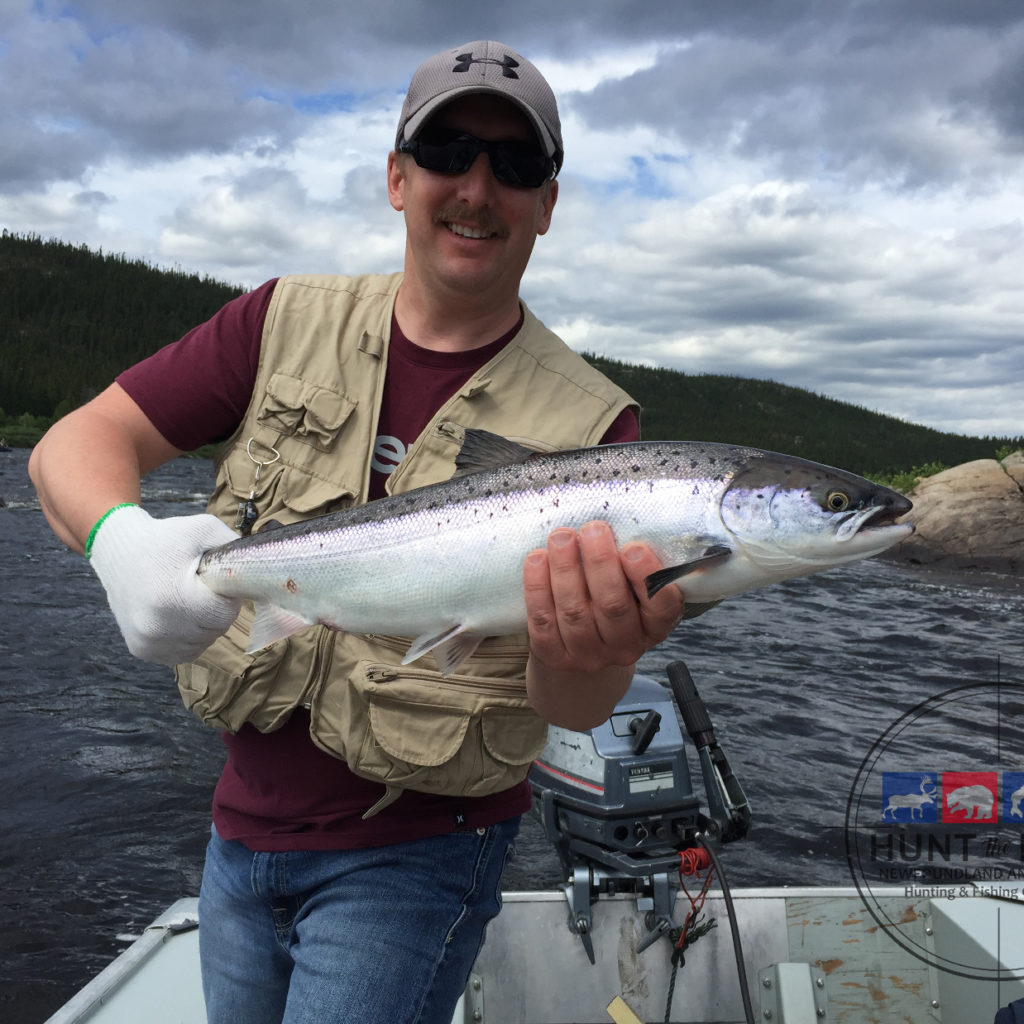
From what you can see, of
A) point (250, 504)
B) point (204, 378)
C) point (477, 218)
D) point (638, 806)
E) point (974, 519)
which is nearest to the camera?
point (477, 218)

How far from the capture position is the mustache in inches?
116

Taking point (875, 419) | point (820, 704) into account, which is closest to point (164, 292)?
point (875, 419)

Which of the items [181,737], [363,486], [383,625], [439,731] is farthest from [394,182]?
[181,737]

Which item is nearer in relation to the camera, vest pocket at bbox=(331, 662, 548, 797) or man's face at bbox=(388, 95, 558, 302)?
vest pocket at bbox=(331, 662, 548, 797)

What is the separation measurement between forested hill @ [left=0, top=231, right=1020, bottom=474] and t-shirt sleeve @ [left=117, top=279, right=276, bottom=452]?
260 ft

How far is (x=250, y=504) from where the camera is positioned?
328cm

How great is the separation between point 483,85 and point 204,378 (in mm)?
1298

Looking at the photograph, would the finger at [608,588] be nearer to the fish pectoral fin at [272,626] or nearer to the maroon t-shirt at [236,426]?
the maroon t-shirt at [236,426]

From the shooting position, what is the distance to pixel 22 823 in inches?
377

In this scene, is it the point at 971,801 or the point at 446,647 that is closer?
the point at 446,647

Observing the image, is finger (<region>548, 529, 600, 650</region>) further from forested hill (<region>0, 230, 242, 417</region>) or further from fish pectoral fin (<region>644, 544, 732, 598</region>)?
forested hill (<region>0, 230, 242, 417</region>)

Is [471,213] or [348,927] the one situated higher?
[471,213]

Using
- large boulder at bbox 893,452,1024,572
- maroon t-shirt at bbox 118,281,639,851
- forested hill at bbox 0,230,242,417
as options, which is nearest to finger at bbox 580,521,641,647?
maroon t-shirt at bbox 118,281,639,851

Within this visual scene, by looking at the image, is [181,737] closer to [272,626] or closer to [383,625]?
[272,626]
